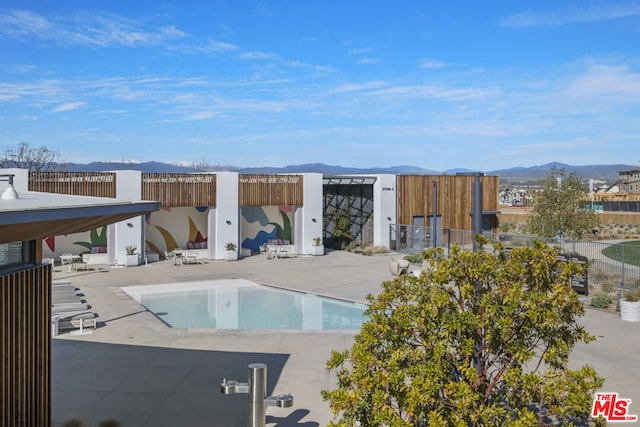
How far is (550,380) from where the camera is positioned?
16.6ft

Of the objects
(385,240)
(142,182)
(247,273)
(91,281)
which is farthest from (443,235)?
(91,281)

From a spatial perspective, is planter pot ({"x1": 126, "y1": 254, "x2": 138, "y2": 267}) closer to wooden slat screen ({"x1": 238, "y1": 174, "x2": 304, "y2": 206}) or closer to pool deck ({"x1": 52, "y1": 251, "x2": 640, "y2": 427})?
wooden slat screen ({"x1": 238, "y1": 174, "x2": 304, "y2": 206})

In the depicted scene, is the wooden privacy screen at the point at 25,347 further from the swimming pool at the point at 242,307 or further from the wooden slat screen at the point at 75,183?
the wooden slat screen at the point at 75,183

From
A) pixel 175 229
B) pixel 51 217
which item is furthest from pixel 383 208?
pixel 51 217

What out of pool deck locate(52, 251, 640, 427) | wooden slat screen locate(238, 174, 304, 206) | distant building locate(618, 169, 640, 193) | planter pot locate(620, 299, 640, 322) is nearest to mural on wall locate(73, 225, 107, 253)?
wooden slat screen locate(238, 174, 304, 206)

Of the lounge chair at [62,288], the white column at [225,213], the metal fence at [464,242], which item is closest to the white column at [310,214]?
the white column at [225,213]

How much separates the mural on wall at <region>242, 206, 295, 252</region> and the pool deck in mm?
12008

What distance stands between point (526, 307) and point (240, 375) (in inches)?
251

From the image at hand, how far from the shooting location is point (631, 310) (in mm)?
14930

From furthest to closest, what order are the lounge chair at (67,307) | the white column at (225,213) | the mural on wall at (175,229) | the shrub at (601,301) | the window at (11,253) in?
the mural on wall at (175,229) → the white column at (225,213) → the shrub at (601,301) → the lounge chair at (67,307) → the window at (11,253)

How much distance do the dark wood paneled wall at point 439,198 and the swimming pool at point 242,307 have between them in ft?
42.5

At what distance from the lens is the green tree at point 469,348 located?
15.6 feet

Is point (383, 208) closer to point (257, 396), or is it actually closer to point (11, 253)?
point (11, 253)

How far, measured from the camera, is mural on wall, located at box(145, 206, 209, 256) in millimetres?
27484
